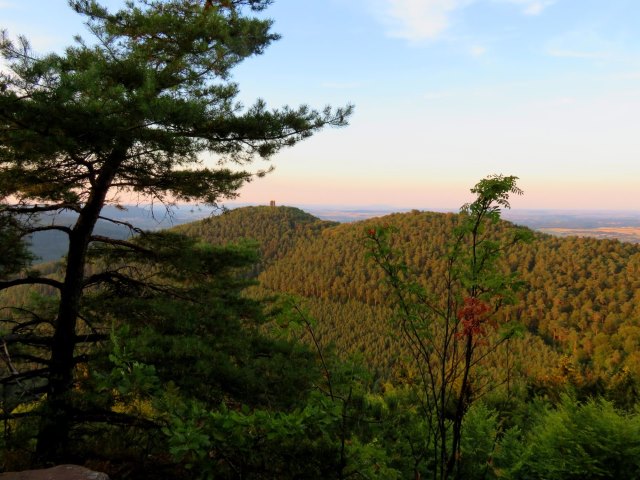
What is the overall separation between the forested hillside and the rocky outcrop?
45.7m

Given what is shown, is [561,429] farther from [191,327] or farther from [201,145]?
[201,145]

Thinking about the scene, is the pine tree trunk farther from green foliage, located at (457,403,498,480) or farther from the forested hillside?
the forested hillside

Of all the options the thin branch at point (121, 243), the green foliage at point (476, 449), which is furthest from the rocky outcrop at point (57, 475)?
the green foliage at point (476, 449)

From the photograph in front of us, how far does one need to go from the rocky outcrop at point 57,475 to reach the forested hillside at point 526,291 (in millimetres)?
45684

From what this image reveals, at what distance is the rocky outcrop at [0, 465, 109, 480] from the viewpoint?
11.4ft

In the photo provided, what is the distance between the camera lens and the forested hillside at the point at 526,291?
213 ft

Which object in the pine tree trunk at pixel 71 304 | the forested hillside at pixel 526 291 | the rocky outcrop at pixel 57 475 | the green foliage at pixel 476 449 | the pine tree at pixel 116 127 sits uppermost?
the pine tree at pixel 116 127

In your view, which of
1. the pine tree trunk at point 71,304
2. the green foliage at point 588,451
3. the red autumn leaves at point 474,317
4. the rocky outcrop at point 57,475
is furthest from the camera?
the pine tree trunk at point 71,304

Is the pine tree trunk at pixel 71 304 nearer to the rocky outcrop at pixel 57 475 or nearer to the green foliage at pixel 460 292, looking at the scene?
the rocky outcrop at pixel 57 475

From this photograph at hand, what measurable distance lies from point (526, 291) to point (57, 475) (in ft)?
219

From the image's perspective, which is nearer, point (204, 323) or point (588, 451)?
point (588, 451)

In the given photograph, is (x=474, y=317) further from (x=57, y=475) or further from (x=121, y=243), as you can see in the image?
(x=121, y=243)

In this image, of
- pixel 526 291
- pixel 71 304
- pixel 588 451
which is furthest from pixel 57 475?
pixel 526 291

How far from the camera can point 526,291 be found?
60.4 meters
